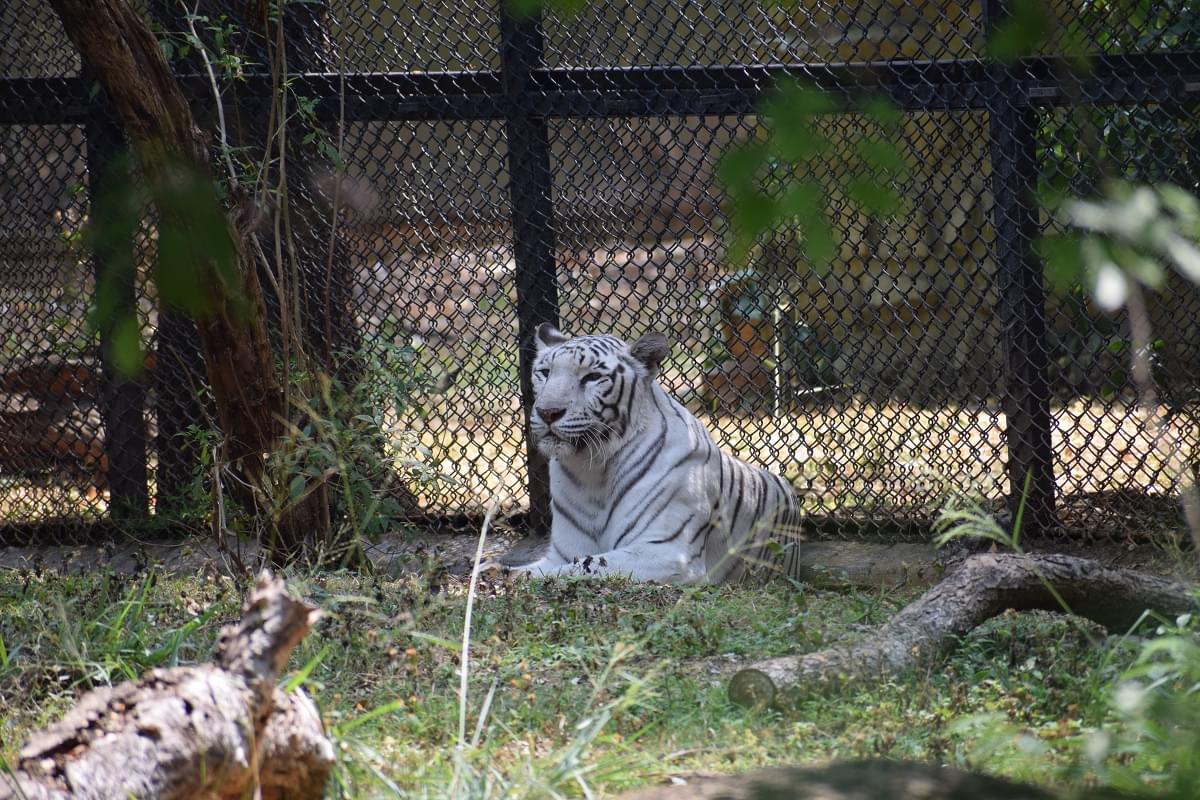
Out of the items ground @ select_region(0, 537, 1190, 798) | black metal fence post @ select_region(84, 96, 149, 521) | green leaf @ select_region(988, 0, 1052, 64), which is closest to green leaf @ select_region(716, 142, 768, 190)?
green leaf @ select_region(988, 0, 1052, 64)

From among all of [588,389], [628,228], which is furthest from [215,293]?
[628,228]

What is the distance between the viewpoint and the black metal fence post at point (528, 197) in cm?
578

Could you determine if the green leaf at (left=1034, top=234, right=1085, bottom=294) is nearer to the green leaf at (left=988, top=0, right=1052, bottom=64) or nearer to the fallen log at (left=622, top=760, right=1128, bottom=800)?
the green leaf at (left=988, top=0, right=1052, bottom=64)

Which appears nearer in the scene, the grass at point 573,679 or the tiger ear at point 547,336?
the grass at point 573,679

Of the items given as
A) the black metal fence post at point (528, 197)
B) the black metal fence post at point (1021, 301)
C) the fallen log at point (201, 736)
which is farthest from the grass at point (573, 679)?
the black metal fence post at point (528, 197)

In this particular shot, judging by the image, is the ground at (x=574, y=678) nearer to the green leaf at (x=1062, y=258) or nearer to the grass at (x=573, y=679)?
the grass at (x=573, y=679)

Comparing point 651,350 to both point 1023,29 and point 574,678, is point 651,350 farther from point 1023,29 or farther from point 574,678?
point 1023,29

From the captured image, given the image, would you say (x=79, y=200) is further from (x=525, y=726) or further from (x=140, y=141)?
(x=525, y=726)

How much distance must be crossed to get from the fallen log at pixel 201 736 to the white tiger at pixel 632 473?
9.93 feet

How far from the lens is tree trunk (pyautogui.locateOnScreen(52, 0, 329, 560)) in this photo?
12.3 feet

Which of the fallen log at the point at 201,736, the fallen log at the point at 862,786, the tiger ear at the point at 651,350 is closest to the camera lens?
the fallen log at the point at 201,736

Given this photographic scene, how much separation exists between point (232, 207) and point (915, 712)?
8.69 feet

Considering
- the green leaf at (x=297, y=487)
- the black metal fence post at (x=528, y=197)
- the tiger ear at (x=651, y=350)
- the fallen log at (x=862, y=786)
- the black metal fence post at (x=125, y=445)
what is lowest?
the black metal fence post at (x=125, y=445)

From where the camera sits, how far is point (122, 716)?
2154 millimetres
